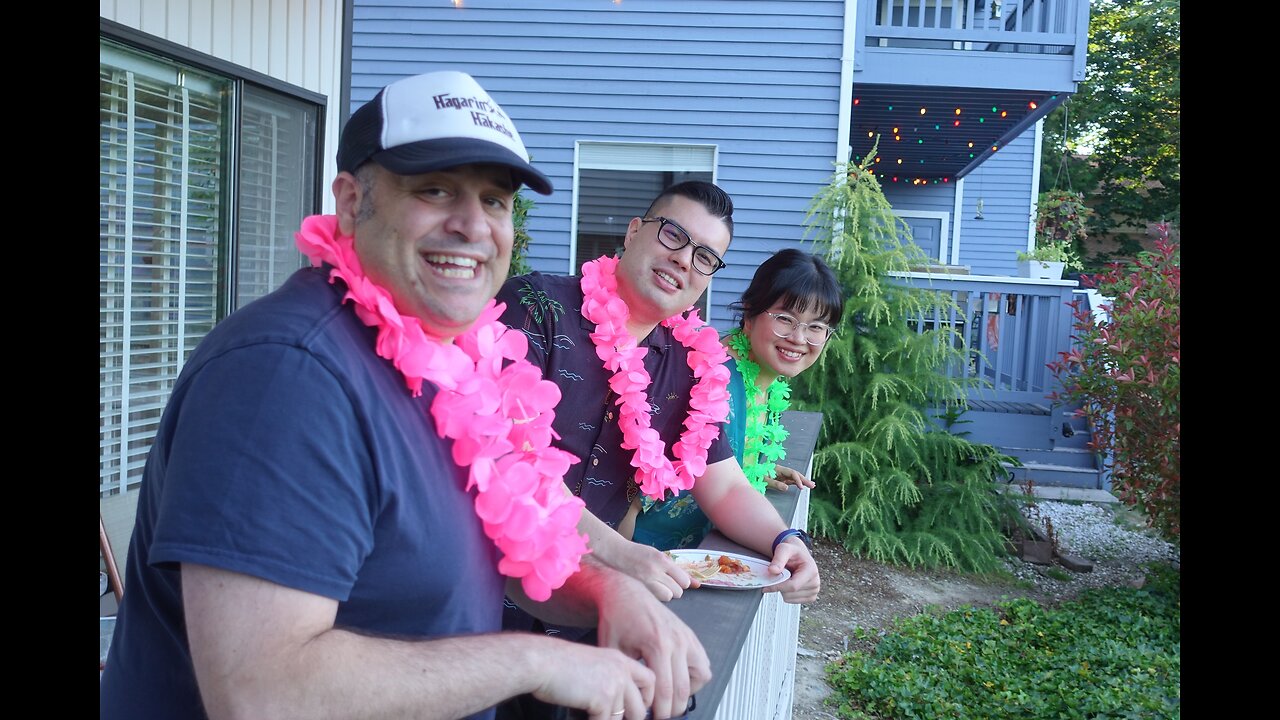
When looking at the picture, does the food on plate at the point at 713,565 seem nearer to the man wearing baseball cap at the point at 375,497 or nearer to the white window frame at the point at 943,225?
the man wearing baseball cap at the point at 375,497

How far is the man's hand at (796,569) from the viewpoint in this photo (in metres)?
2.23

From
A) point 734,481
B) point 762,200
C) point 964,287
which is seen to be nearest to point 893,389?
point 964,287

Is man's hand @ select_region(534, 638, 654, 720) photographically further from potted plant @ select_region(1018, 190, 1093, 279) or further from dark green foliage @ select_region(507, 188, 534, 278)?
potted plant @ select_region(1018, 190, 1093, 279)

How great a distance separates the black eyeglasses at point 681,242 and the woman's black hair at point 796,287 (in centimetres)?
50

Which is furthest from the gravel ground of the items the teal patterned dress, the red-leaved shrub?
the teal patterned dress

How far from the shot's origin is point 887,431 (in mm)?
6879

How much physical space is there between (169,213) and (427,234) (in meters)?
3.98

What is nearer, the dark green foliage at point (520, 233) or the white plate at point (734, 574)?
the white plate at point (734, 574)

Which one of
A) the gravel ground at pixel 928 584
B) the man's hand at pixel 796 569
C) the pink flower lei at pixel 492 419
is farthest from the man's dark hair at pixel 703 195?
the gravel ground at pixel 928 584

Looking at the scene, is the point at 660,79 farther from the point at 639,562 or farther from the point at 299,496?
the point at 299,496

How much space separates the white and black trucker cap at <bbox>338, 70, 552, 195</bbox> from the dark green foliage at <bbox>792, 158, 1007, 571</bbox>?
5.83 m

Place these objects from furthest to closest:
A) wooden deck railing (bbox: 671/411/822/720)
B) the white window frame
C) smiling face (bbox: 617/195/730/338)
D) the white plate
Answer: the white window frame → smiling face (bbox: 617/195/730/338) → the white plate → wooden deck railing (bbox: 671/411/822/720)

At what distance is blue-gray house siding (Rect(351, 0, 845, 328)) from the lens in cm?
902
